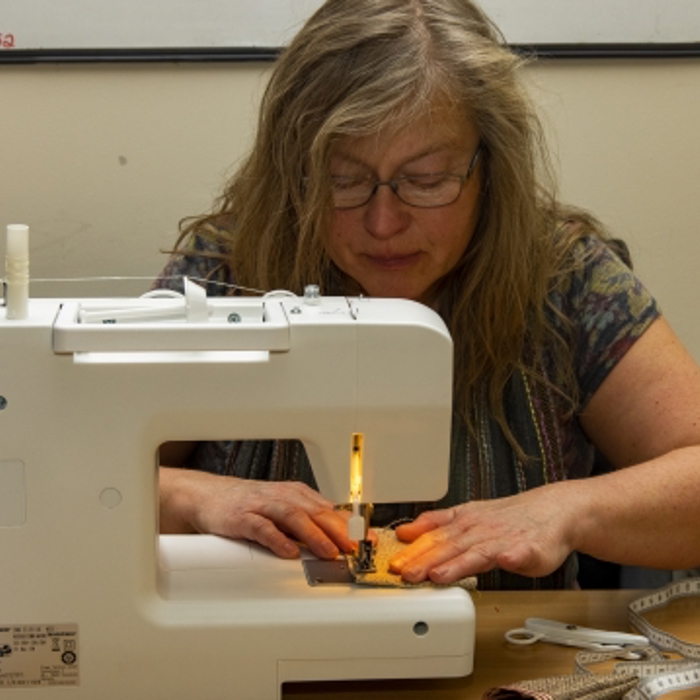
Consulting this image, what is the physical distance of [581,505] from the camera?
148cm

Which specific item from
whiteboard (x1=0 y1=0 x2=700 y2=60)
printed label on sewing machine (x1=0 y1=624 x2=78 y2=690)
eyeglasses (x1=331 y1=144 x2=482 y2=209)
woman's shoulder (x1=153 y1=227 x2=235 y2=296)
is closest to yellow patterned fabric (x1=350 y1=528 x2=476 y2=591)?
printed label on sewing machine (x1=0 y1=624 x2=78 y2=690)

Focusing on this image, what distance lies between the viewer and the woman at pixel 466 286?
58.7 inches

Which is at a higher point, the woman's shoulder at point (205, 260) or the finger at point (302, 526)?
the woman's shoulder at point (205, 260)

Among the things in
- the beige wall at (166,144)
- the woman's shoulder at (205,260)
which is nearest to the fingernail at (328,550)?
the woman's shoulder at (205,260)

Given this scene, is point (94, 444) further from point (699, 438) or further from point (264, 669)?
point (699, 438)

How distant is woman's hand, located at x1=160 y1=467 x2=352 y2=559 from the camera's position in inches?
55.8

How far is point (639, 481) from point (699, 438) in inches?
5.4

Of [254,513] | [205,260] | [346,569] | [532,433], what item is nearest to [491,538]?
[346,569]

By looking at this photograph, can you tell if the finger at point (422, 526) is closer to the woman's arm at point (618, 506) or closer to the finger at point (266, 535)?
the woman's arm at point (618, 506)

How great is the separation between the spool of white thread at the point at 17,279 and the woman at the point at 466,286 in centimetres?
40

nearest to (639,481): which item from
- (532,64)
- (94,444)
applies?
(94,444)

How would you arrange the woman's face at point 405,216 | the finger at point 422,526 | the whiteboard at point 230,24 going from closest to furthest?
the finger at point 422,526, the woman's face at point 405,216, the whiteboard at point 230,24

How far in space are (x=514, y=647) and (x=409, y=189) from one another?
1.97ft

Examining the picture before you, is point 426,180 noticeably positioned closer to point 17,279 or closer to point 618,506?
point 618,506
